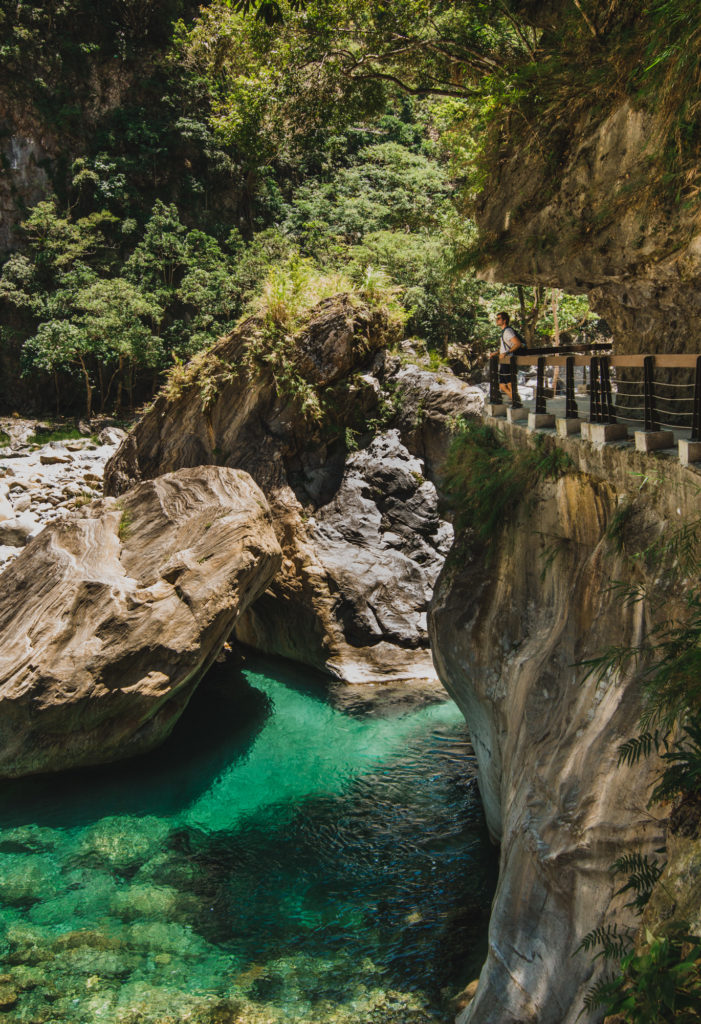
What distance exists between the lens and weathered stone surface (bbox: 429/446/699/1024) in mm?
5152

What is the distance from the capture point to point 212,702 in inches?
540

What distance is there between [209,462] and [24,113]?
23762 millimetres

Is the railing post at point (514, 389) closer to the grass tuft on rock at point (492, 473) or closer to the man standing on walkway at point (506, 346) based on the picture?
the man standing on walkway at point (506, 346)

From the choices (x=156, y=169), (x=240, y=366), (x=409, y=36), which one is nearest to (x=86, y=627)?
(x=240, y=366)

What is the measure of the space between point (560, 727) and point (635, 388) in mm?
5272

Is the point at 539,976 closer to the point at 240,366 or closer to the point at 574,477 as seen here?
the point at 574,477

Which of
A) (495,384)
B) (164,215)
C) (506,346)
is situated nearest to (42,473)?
(164,215)

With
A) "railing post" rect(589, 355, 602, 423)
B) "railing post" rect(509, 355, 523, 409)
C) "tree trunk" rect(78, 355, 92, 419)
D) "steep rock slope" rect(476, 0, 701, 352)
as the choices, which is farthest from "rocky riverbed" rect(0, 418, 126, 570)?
"railing post" rect(589, 355, 602, 423)

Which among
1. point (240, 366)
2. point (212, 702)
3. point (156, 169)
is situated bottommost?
point (212, 702)

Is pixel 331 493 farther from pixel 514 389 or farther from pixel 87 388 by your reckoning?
pixel 87 388

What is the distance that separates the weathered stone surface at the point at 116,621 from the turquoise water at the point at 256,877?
2.52 ft

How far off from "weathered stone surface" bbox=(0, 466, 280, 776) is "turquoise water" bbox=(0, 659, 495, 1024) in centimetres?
77

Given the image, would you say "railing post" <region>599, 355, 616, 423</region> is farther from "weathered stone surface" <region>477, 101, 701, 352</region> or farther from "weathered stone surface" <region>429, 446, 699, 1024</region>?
"weathered stone surface" <region>477, 101, 701, 352</region>

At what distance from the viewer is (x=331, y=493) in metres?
15.8
